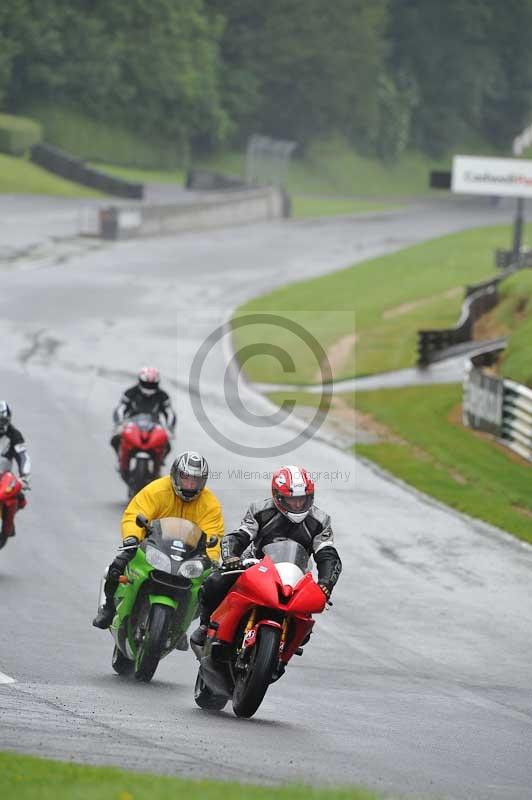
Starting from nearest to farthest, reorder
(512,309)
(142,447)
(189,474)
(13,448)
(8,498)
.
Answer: (189,474) → (8,498) → (13,448) → (142,447) → (512,309)

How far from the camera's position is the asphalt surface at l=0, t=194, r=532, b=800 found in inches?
382

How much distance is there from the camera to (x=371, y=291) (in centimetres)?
5600

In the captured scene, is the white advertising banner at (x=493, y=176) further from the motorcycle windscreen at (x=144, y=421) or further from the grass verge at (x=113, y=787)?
the grass verge at (x=113, y=787)

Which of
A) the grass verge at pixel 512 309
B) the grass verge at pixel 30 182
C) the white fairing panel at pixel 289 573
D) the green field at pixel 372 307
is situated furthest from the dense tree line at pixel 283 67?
the white fairing panel at pixel 289 573

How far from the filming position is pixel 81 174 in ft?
248

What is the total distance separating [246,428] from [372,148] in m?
92.9

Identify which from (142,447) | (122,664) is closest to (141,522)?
(122,664)

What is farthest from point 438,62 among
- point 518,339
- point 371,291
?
point 518,339

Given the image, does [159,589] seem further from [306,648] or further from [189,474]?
[306,648]

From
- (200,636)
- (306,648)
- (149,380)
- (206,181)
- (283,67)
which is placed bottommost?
(306,648)

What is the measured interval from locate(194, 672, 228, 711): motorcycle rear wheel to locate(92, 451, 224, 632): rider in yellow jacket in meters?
0.87

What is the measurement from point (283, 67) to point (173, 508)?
10109 cm

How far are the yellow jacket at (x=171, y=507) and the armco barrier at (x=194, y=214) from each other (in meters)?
48.1

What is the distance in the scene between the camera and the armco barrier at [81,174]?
73.5m
